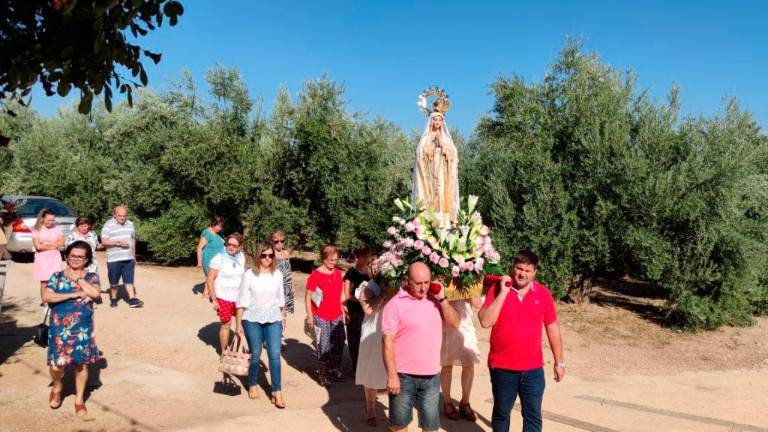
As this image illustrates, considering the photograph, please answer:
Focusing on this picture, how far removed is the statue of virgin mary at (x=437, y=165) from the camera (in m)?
7.12

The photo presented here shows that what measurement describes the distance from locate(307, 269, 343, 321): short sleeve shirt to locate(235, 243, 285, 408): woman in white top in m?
0.74

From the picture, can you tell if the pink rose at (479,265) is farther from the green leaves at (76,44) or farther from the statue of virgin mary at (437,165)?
the green leaves at (76,44)

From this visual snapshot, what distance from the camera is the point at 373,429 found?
19.7ft

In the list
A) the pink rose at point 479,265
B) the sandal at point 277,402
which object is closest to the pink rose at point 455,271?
the pink rose at point 479,265

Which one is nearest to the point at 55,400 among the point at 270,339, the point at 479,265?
the point at 270,339

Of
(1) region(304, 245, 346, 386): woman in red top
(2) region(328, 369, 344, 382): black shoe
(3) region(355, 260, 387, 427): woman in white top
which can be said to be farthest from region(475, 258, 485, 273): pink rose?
(2) region(328, 369, 344, 382): black shoe

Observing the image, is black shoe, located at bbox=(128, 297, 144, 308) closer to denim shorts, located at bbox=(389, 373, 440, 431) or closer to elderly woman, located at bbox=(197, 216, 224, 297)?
elderly woman, located at bbox=(197, 216, 224, 297)

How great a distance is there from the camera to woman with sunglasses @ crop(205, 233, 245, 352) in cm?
784

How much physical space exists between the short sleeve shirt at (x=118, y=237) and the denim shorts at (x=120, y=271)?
0.35 ft

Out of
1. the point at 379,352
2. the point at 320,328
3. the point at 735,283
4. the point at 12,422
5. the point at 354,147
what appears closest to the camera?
the point at 12,422

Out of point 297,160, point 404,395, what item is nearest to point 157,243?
point 297,160

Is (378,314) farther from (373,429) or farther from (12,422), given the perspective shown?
(12,422)

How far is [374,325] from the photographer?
6.29 m

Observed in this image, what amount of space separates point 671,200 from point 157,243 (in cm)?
1403
